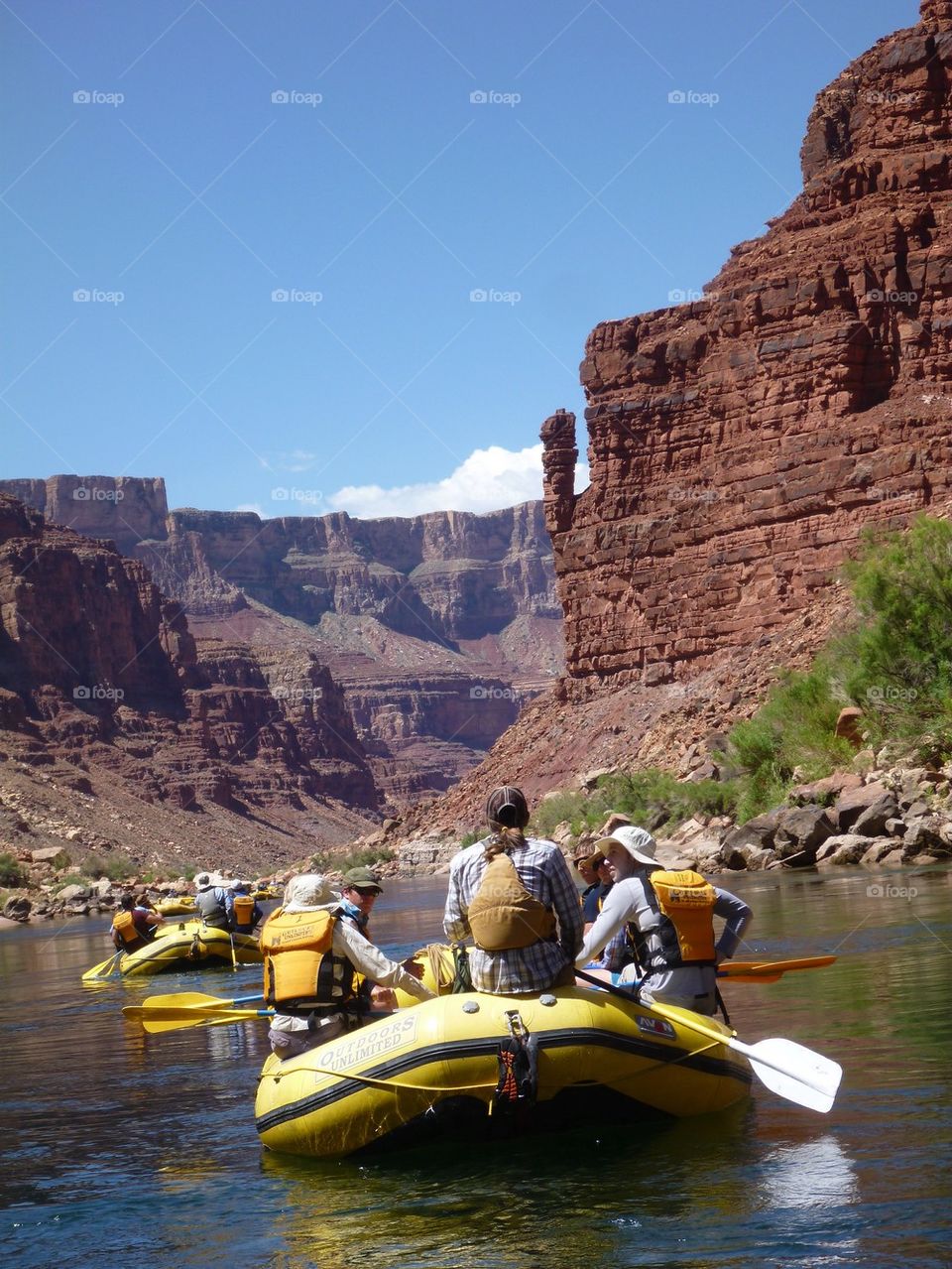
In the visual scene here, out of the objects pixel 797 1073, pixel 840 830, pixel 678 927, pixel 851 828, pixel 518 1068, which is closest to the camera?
pixel 518 1068

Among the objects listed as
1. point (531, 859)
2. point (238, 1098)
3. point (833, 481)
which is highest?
point (833, 481)

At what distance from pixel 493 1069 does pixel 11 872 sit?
69439 millimetres

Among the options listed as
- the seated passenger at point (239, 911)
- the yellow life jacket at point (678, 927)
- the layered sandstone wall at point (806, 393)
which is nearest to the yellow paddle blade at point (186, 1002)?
the yellow life jacket at point (678, 927)

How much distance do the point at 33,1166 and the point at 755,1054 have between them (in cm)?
433

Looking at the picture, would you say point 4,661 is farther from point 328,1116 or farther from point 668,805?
point 328,1116

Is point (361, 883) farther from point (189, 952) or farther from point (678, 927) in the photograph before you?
point (189, 952)

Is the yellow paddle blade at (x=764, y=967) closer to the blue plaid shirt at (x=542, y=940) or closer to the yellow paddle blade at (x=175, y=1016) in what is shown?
the blue plaid shirt at (x=542, y=940)

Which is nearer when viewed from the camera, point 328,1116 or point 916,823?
point 328,1116

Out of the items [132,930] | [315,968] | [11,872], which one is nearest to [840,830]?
[132,930]

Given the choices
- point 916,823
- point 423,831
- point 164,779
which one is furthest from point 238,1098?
point 164,779

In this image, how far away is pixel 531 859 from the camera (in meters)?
8.59

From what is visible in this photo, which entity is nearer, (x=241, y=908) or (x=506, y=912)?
(x=506, y=912)

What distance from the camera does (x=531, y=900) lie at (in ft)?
27.8

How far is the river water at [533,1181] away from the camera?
7.08 metres
